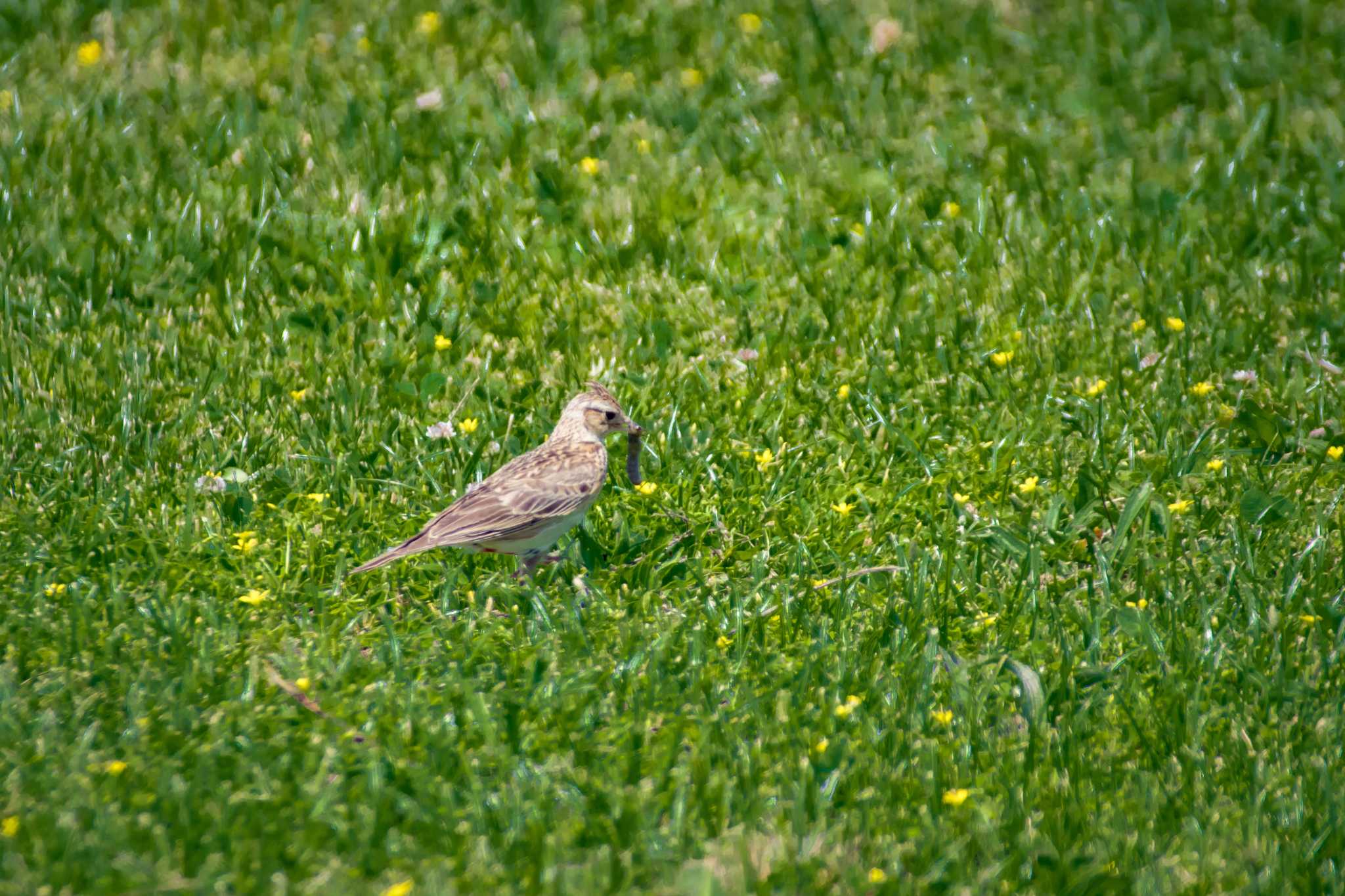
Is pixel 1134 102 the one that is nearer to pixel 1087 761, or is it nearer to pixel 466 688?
pixel 1087 761

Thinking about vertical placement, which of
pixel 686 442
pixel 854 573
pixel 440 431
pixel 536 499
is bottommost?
pixel 854 573

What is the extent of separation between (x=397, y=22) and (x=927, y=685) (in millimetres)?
6509

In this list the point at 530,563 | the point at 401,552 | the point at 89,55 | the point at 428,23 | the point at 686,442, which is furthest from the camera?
the point at 428,23

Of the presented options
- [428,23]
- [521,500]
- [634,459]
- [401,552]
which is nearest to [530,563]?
[521,500]

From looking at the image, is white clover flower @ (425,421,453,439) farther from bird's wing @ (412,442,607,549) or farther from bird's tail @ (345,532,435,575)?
bird's tail @ (345,532,435,575)

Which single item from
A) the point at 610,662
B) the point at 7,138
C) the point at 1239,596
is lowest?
the point at 1239,596

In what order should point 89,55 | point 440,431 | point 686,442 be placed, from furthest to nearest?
point 89,55, point 686,442, point 440,431

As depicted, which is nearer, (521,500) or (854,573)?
(521,500)

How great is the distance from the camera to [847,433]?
6.38m

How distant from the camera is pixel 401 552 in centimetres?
520

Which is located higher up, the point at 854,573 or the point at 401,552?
the point at 401,552

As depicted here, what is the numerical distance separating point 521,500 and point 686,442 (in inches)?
45.7

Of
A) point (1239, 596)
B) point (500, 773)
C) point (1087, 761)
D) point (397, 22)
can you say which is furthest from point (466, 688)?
point (397, 22)

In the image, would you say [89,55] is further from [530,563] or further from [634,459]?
[530,563]
